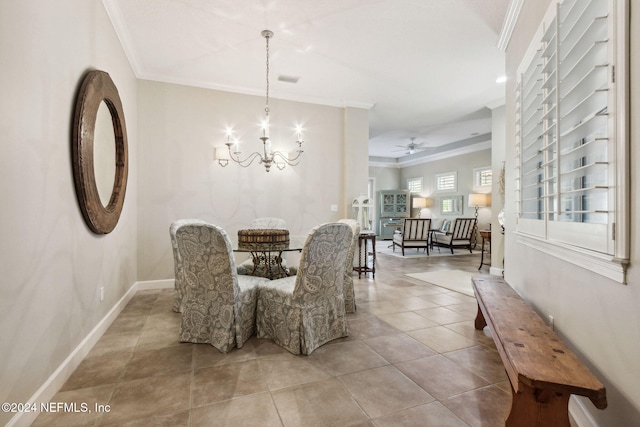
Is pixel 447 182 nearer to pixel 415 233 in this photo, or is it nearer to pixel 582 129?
pixel 415 233

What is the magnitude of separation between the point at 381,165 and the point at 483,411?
33.6ft

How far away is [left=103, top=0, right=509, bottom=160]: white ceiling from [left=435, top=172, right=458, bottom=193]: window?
410 centimetres

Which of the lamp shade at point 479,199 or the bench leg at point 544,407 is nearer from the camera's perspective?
the bench leg at point 544,407

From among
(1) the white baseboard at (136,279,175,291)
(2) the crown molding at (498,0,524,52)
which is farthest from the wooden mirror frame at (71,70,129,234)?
(2) the crown molding at (498,0,524,52)

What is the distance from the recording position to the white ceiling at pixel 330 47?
2.90m

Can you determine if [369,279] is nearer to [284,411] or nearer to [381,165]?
[284,411]

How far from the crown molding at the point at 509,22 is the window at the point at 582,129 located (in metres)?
0.74

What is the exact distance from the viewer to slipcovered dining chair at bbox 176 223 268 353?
2324 mm

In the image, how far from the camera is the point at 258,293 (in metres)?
2.73

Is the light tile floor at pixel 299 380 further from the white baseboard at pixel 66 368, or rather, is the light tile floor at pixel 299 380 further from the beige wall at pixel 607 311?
the beige wall at pixel 607 311

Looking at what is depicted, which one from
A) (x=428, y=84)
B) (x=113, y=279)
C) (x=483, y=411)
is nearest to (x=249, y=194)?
(x=113, y=279)

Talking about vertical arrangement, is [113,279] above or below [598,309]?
below

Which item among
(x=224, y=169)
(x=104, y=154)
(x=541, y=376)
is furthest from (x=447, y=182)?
(x=541, y=376)

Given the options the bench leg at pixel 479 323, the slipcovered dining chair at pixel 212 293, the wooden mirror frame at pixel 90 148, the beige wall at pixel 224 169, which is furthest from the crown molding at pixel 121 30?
the bench leg at pixel 479 323
